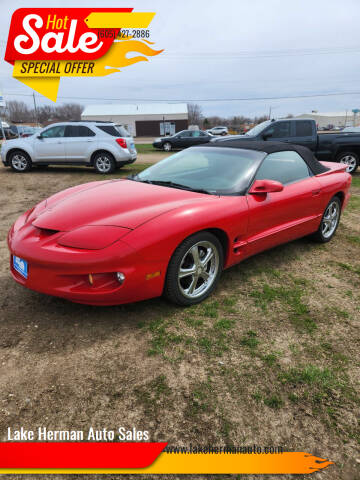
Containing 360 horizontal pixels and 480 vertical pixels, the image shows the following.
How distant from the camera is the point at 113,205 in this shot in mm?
2713

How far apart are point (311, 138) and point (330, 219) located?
639 cm

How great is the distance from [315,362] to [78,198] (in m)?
2.41

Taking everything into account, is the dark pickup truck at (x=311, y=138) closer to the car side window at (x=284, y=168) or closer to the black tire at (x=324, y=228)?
the black tire at (x=324, y=228)

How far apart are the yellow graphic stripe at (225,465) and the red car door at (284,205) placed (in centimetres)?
187

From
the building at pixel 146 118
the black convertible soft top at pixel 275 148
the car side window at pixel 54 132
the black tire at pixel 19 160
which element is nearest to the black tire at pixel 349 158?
the black convertible soft top at pixel 275 148

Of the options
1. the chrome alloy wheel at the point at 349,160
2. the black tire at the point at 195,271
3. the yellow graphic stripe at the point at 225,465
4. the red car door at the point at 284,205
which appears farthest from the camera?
the chrome alloy wheel at the point at 349,160

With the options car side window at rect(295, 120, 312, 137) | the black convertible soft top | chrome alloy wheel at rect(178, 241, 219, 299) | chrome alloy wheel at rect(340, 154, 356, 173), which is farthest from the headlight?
chrome alloy wheel at rect(340, 154, 356, 173)

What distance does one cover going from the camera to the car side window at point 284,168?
11.0ft

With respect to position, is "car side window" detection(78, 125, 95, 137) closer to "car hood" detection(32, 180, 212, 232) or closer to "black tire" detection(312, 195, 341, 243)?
"car hood" detection(32, 180, 212, 232)

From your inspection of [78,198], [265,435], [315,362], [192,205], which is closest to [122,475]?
[265,435]

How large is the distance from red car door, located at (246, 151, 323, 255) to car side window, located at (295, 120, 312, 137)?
6.65m

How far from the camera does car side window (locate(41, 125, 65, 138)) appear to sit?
31.8 feet

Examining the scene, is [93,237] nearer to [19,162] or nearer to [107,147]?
[107,147]

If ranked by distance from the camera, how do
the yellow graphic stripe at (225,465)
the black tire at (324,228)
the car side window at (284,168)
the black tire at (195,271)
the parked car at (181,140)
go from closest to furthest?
the yellow graphic stripe at (225,465) → the black tire at (195,271) → the car side window at (284,168) → the black tire at (324,228) → the parked car at (181,140)
